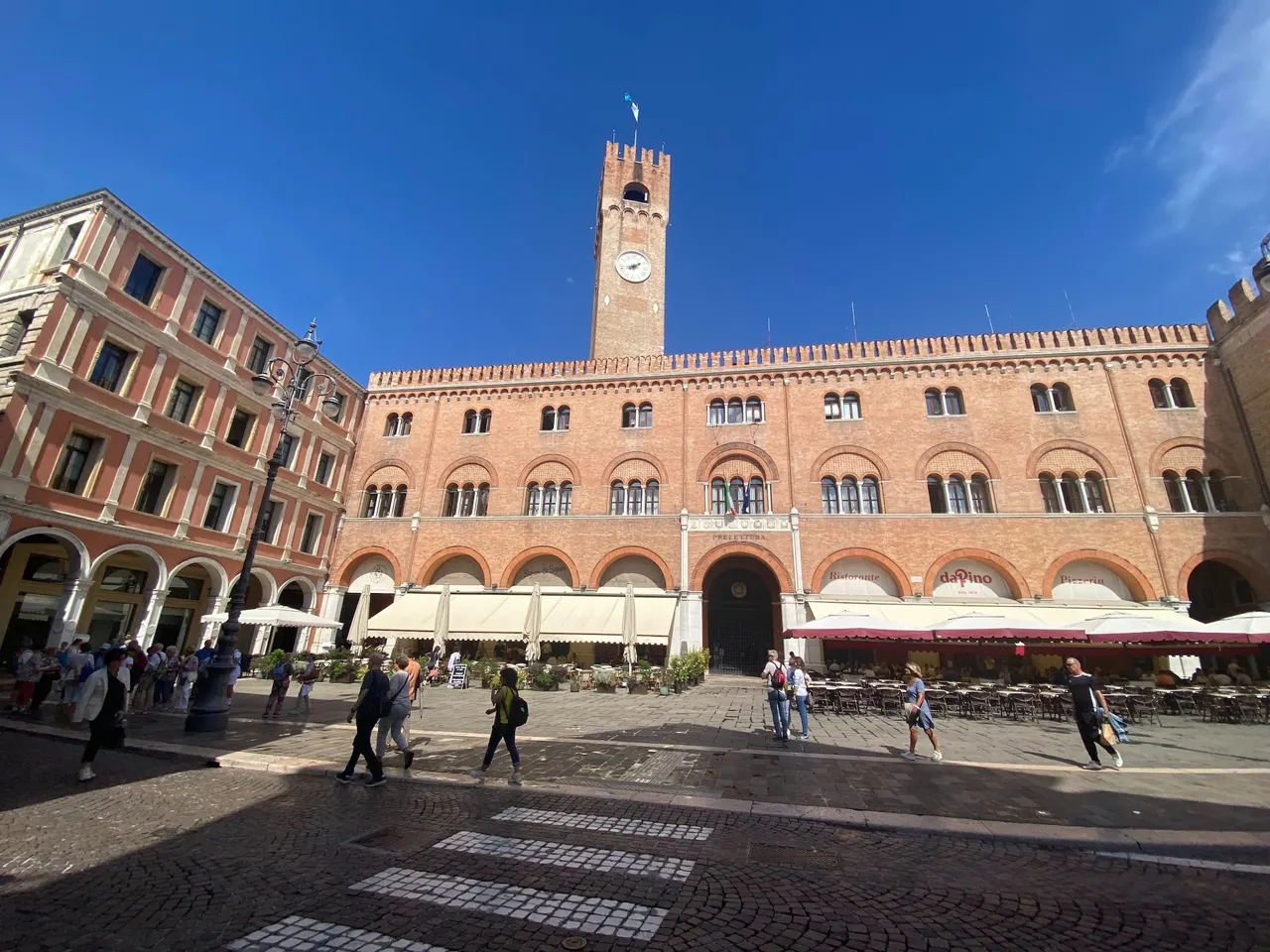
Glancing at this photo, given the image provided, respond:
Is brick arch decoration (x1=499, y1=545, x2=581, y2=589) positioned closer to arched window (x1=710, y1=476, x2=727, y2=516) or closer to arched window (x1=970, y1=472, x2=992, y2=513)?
arched window (x1=710, y1=476, x2=727, y2=516)

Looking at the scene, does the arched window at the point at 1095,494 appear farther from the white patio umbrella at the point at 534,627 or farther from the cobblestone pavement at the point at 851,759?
the white patio umbrella at the point at 534,627

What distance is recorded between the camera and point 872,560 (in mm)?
19688

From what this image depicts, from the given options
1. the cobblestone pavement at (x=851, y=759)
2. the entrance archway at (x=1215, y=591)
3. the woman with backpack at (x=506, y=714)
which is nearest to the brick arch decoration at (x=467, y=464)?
the cobblestone pavement at (x=851, y=759)

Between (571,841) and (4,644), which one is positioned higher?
(4,644)

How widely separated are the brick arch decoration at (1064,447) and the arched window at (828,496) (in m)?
6.83

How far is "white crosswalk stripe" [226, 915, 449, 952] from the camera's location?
3.01 m

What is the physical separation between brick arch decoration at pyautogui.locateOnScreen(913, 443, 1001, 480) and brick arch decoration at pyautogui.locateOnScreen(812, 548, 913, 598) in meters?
3.50

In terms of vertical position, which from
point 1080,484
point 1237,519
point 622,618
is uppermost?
point 1080,484

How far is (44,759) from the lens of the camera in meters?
7.11

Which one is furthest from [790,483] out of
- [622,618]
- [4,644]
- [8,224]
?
[8,224]

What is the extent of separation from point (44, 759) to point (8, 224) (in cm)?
1938

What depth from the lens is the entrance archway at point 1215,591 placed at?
60.3 ft

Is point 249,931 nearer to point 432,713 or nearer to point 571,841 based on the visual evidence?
point 571,841

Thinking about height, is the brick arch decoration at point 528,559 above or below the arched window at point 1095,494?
below
